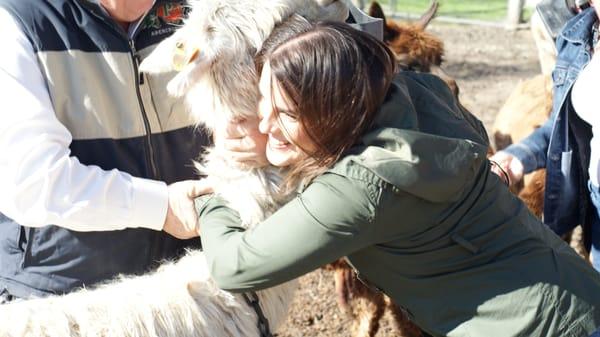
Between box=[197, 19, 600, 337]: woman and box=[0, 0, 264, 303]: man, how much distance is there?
0.23 meters

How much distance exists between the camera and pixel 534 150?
9.71 ft

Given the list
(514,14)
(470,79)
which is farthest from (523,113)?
(514,14)

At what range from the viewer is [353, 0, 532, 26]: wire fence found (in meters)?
11.7

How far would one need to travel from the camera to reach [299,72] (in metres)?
1.81

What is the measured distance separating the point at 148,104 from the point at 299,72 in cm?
63

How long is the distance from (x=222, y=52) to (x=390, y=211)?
561mm

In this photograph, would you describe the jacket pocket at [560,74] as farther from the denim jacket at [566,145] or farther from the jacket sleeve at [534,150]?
the jacket sleeve at [534,150]

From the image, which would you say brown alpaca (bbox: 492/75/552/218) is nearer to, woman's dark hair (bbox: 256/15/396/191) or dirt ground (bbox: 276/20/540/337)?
dirt ground (bbox: 276/20/540/337)

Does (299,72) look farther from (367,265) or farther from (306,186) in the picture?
(367,265)

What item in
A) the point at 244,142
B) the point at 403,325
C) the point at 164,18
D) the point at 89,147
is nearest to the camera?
the point at 244,142

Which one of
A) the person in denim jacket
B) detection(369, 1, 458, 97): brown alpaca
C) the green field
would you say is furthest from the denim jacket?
the green field

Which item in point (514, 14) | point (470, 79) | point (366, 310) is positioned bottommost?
point (514, 14)

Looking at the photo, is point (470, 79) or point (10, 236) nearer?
point (10, 236)

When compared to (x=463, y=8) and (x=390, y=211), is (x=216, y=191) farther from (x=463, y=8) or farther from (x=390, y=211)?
(x=463, y=8)
